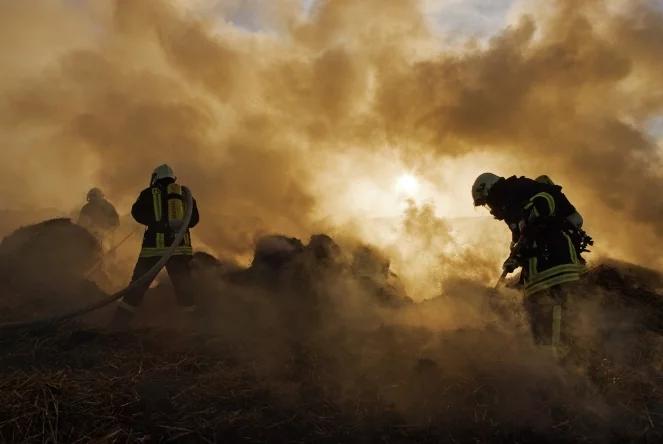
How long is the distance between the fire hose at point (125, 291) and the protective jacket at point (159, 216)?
0.40ft

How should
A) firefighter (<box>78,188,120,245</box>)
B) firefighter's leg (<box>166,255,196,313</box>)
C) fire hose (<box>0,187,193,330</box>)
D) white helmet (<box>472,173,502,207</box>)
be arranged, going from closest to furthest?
white helmet (<box>472,173,502,207</box>)
fire hose (<box>0,187,193,330</box>)
firefighter's leg (<box>166,255,196,313</box>)
firefighter (<box>78,188,120,245</box>)

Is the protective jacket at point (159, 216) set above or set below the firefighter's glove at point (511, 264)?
above

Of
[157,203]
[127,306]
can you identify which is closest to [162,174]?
[157,203]

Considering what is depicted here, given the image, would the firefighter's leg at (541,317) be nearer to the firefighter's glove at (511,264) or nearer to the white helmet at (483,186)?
the firefighter's glove at (511,264)

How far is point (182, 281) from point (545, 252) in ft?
15.9

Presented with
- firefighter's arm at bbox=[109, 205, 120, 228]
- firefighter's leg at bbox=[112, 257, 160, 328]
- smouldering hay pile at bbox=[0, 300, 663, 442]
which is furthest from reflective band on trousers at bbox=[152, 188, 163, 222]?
firefighter's arm at bbox=[109, 205, 120, 228]

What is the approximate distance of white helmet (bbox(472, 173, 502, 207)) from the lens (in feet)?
18.7

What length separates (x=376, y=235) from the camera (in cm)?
1502

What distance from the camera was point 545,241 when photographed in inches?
197

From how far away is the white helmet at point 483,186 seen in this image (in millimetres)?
5699

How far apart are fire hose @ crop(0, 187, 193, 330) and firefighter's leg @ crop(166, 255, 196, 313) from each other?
0.87 feet

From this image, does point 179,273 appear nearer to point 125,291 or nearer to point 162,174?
point 125,291

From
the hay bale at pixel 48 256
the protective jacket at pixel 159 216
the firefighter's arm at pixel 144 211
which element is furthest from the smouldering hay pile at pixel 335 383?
the hay bale at pixel 48 256

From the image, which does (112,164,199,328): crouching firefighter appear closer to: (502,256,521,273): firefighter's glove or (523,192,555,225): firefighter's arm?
(502,256,521,273): firefighter's glove
